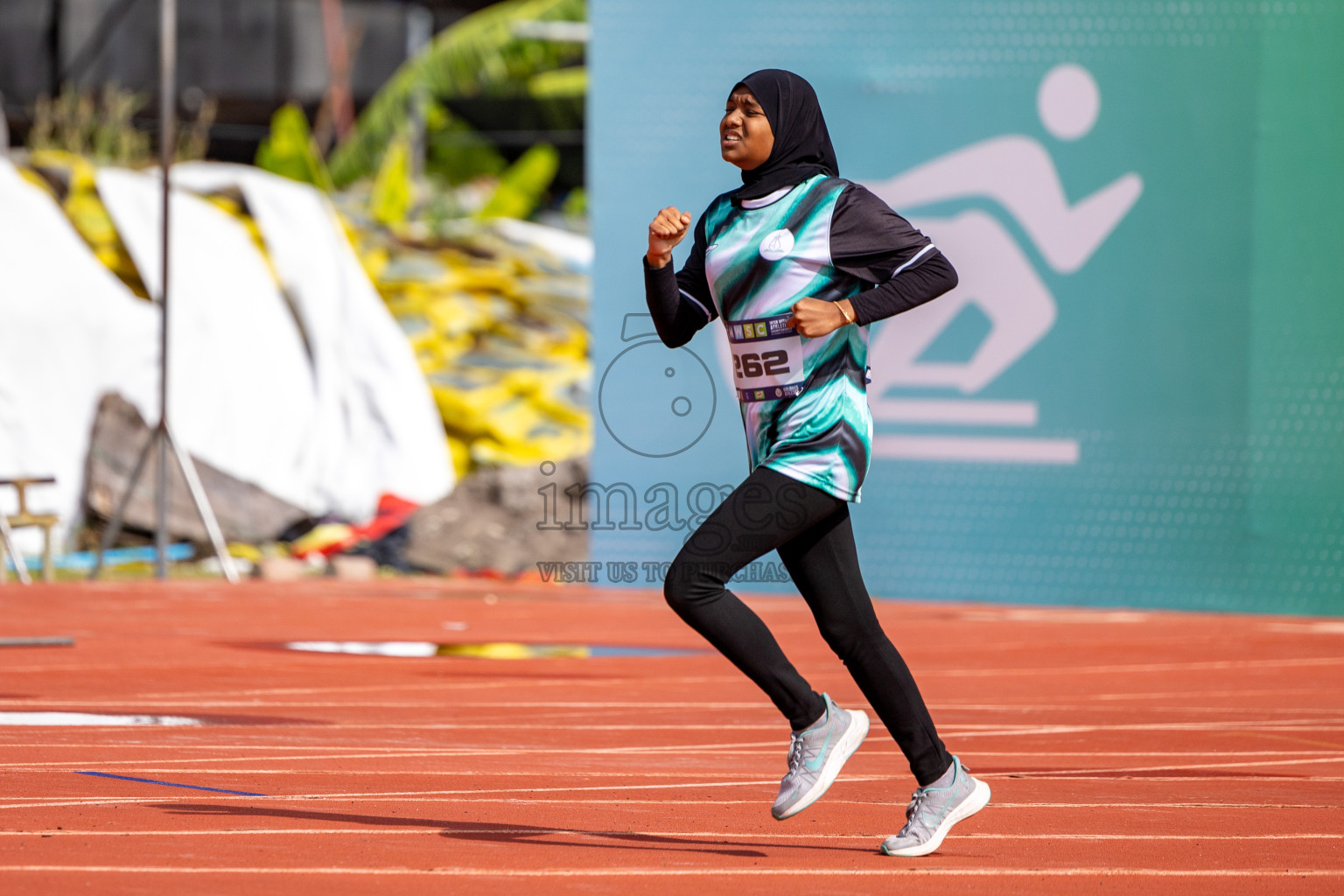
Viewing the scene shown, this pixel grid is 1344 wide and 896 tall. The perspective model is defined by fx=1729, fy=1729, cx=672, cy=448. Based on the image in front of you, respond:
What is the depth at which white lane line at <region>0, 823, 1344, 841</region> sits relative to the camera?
384 cm

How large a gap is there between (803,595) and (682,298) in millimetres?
710

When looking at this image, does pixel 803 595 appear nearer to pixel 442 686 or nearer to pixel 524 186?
pixel 442 686

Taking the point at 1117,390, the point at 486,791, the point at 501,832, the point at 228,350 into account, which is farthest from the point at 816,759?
the point at 228,350

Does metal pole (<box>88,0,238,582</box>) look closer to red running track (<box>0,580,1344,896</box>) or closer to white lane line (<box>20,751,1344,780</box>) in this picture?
red running track (<box>0,580,1344,896</box>)

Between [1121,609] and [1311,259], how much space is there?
2.50m

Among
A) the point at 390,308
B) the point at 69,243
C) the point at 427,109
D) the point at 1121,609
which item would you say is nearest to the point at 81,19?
the point at 427,109

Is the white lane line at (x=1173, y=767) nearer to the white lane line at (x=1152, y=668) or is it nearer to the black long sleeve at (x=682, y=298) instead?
the black long sleeve at (x=682, y=298)

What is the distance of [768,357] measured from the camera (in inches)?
145

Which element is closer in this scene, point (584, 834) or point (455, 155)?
point (584, 834)

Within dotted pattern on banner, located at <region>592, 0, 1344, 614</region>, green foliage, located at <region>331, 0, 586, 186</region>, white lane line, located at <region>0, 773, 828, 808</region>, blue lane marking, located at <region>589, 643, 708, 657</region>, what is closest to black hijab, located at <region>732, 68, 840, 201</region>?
white lane line, located at <region>0, 773, 828, 808</region>

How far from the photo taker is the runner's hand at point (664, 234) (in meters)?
3.67

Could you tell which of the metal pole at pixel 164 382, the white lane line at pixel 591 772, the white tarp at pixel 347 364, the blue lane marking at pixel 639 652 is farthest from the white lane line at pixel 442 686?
the white tarp at pixel 347 364

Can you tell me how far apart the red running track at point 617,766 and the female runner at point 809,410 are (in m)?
0.25

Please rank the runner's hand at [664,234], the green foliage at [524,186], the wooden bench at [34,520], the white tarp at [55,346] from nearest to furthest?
the runner's hand at [664,234] < the wooden bench at [34,520] < the white tarp at [55,346] < the green foliage at [524,186]
